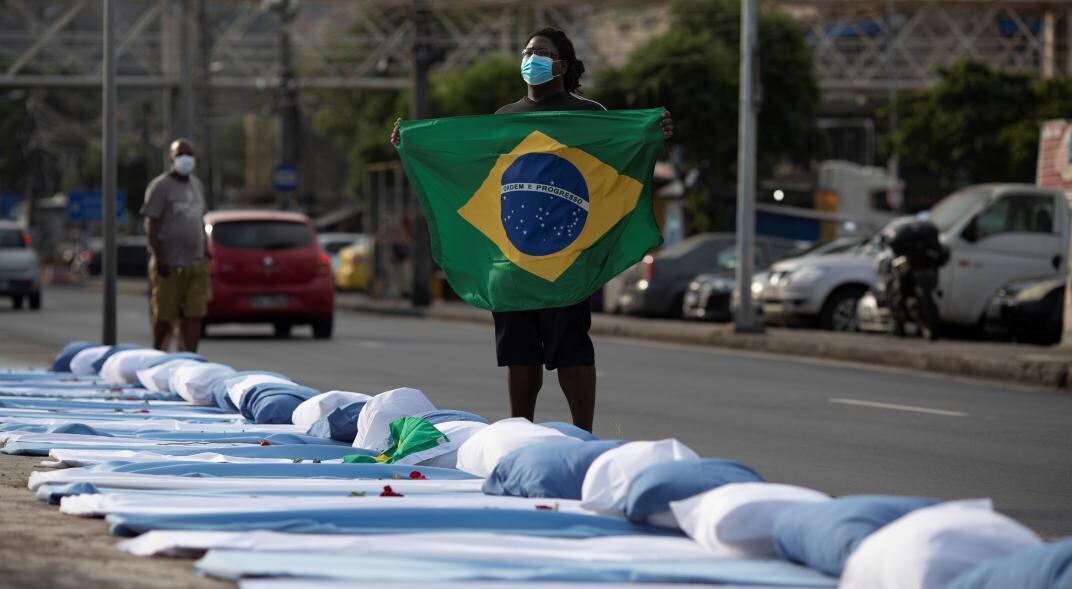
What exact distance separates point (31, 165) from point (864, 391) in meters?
74.0

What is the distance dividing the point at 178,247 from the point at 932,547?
1160cm

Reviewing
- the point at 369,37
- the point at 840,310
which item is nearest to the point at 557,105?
the point at 840,310

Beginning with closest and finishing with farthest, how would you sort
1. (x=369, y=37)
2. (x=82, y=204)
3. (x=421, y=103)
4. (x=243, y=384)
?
(x=243, y=384)
(x=421, y=103)
(x=82, y=204)
(x=369, y=37)

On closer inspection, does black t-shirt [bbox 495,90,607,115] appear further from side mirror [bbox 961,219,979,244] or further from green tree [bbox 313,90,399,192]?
green tree [bbox 313,90,399,192]

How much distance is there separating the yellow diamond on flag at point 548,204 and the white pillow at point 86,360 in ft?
21.5

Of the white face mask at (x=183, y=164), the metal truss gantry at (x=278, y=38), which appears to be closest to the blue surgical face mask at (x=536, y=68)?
the white face mask at (x=183, y=164)

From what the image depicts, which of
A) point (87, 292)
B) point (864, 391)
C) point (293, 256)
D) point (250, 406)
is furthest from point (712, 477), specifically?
point (87, 292)

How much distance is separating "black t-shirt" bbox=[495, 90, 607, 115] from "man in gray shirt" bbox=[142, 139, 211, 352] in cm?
727

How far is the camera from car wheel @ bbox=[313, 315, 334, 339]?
80.5 feet

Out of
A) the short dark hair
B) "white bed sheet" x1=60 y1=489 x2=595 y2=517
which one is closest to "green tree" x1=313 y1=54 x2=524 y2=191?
the short dark hair

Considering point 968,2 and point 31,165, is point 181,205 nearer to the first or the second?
point 968,2

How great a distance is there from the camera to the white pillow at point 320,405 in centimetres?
1016

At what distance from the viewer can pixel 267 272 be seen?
2434 cm

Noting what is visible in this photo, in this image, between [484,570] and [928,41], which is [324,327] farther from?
[928,41]
